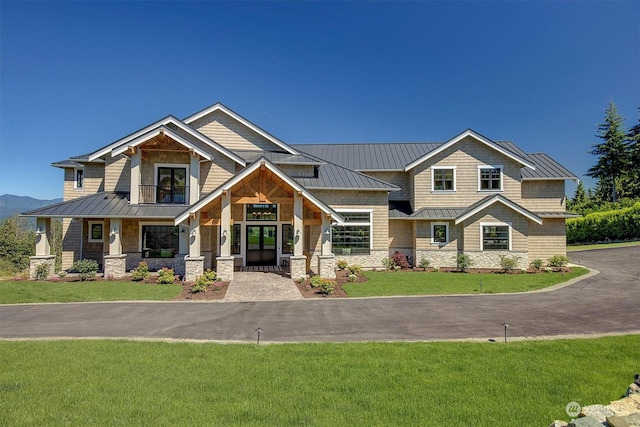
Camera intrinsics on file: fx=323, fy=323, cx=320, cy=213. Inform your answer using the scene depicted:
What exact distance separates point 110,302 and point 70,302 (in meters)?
1.49

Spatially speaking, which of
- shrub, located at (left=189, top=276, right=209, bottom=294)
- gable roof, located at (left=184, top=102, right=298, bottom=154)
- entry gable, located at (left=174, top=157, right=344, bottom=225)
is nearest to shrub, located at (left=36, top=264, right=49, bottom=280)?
entry gable, located at (left=174, top=157, right=344, bottom=225)

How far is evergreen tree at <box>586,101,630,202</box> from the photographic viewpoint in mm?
42281

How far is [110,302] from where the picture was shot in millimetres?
12172

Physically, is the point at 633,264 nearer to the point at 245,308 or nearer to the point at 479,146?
the point at 479,146

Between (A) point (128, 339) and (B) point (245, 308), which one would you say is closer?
(A) point (128, 339)

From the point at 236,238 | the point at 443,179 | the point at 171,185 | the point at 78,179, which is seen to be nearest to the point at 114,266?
the point at 171,185

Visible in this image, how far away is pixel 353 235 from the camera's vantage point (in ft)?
68.3

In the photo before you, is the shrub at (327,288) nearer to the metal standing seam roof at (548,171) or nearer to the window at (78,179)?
the metal standing seam roof at (548,171)

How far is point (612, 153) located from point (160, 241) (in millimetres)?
54401

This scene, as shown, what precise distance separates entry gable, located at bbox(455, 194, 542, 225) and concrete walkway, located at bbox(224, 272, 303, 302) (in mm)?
11814

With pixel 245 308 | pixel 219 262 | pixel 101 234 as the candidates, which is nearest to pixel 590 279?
pixel 245 308

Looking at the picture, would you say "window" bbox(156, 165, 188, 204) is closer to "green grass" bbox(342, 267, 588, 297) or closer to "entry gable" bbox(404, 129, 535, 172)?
"green grass" bbox(342, 267, 588, 297)

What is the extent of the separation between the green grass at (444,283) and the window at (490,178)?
631 centimetres

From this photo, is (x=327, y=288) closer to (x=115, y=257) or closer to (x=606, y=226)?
(x=115, y=257)
